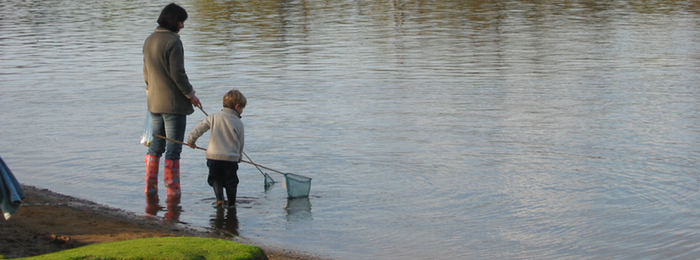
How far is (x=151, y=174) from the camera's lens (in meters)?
7.88

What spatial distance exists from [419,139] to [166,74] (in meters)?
3.92

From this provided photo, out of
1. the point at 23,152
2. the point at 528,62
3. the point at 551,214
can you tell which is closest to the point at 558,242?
the point at 551,214

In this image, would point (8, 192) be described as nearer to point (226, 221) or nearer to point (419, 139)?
point (226, 221)

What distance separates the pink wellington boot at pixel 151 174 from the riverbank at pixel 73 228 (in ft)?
1.80

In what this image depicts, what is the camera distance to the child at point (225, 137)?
7.28 m

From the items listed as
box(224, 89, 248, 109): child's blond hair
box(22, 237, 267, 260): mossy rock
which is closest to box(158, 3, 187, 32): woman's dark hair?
box(224, 89, 248, 109): child's blond hair

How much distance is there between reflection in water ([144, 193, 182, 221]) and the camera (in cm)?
739

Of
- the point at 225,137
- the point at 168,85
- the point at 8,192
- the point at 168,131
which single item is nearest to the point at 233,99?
the point at 225,137

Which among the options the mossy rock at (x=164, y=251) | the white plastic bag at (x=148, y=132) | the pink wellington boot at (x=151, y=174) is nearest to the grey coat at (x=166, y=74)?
the white plastic bag at (x=148, y=132)

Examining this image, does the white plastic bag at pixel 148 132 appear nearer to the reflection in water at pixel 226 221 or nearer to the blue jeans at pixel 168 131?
the blue jeans at pixel 168 131

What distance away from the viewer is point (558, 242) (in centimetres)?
660

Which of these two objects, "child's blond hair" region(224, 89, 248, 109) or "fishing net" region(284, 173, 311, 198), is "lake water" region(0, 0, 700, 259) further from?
"child's blond hair" region(224, 89, 248, 109)

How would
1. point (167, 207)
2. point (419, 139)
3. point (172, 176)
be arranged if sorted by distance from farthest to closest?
1. point (419, 139)
2. point (172, 176)
3. point (167, 207)

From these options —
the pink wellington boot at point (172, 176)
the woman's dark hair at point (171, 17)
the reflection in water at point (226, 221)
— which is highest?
the woman's dark hair at point (171, 17)
